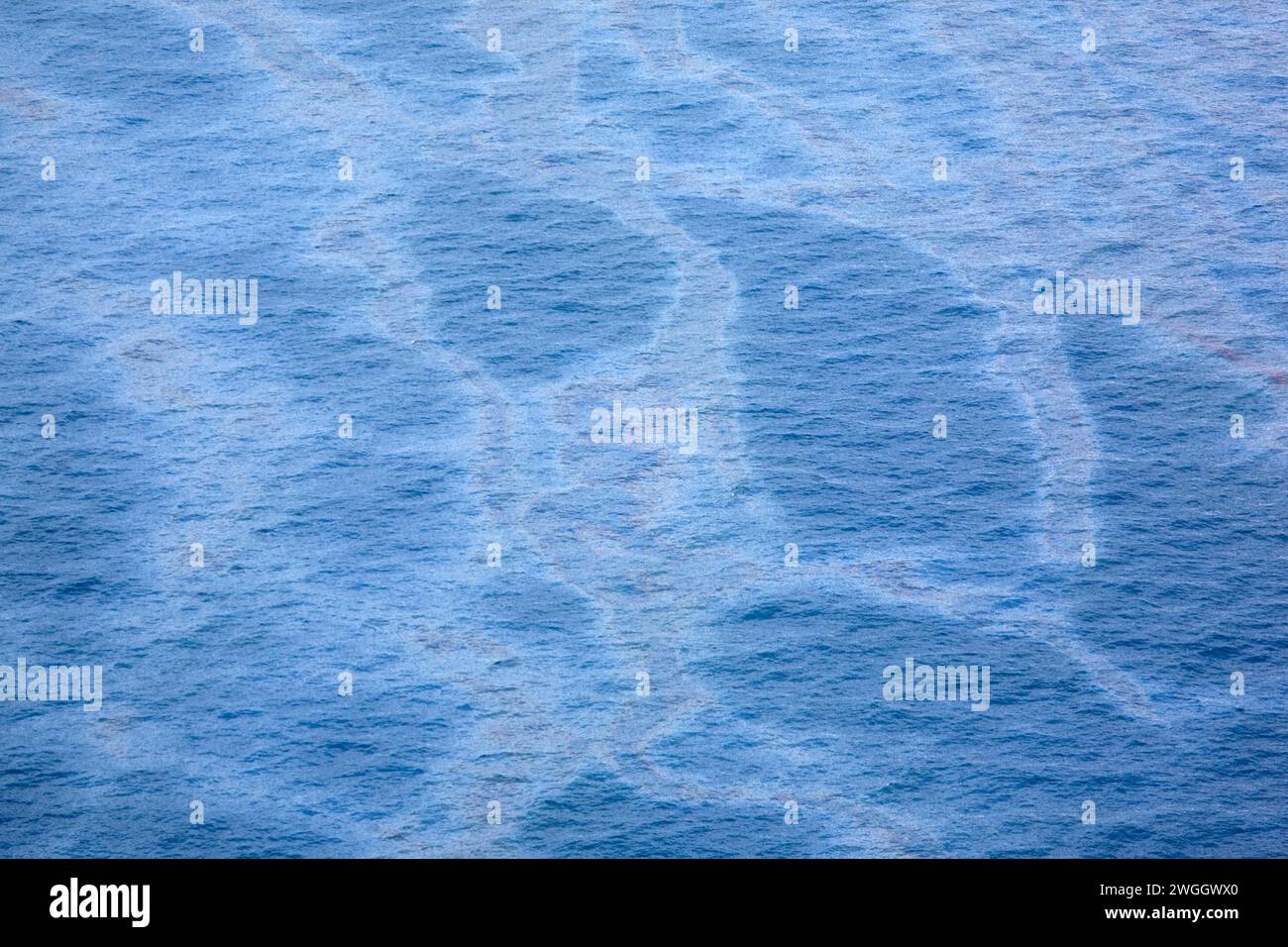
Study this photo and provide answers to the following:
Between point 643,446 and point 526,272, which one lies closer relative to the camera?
point 643,446

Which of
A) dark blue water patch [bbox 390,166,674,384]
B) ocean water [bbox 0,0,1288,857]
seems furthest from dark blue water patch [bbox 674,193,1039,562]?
dark blue water patch [bbox 390,166,674,384]

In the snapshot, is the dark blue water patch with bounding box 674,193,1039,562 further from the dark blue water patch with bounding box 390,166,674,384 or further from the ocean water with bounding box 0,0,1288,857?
the dark blue water patch with bounding box 390,166,674,384

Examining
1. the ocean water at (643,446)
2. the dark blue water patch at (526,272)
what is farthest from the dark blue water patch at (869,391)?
the dark blue water patch at (526,272)

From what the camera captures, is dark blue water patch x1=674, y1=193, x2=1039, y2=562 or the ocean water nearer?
the ocean water

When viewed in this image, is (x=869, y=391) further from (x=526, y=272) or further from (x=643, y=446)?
(x=526, y=272)

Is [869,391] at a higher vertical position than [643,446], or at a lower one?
higher

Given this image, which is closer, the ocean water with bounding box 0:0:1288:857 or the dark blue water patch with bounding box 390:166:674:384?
the ocean water with bounding box 0:0:1288:857

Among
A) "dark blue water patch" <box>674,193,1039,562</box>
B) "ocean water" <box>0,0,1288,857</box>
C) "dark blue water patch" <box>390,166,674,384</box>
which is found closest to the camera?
"ocean water" <box>0,0,1288,857</box>

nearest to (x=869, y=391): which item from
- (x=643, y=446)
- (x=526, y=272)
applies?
(x=643, y=446)

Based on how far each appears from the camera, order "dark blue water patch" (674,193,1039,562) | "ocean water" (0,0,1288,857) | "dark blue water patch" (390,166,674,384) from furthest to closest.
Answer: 1. "dark blue water patch" (390,166,674,384)
2. "dark blue water patch" (674,193,1039,562)
3. "ocean water" (0,0,1288,857)

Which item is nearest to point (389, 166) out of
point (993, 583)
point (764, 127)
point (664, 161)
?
point (664, 161)
